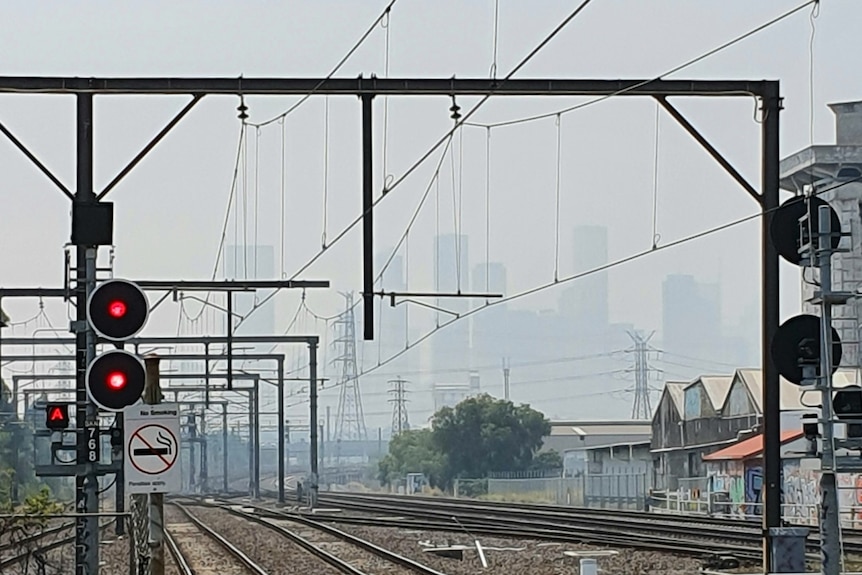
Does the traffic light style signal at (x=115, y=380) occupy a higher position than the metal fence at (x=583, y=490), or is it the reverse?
the traffic light style signal at (x=115, y=380)

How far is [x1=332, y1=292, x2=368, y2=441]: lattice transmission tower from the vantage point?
102188 mm

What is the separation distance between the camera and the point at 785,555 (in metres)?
15.8

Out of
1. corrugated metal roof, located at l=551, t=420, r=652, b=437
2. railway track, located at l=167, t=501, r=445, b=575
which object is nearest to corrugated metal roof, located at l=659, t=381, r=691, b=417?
corrugated metal roof, located at l=551, t=420, r=652, b=437

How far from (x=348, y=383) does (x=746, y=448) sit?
74.2 meters

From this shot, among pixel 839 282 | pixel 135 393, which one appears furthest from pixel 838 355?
pixel 839 282

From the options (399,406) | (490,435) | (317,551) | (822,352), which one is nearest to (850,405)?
(822,352)

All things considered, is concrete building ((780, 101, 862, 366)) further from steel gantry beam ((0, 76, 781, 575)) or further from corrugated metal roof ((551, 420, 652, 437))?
corrugated metal roof ((551, 420, 652, 437))

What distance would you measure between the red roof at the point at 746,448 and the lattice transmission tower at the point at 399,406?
5427cm

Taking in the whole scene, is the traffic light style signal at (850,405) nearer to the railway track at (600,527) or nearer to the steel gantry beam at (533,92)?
the steel gantry beam at (533,92)

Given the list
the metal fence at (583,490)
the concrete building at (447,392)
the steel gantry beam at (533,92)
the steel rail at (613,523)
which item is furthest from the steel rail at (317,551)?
the concrete building at (447,392)

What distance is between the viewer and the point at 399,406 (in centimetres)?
11356

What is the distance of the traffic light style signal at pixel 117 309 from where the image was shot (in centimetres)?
1277

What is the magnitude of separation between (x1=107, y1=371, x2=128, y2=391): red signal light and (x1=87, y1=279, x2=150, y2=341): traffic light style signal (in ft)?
1.01

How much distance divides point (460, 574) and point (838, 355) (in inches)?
508
